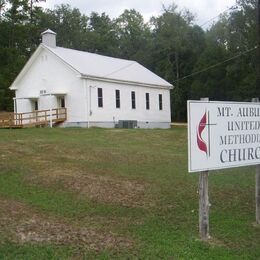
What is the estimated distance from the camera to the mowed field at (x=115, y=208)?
278 inches

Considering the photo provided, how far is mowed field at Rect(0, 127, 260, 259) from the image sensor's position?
707cm

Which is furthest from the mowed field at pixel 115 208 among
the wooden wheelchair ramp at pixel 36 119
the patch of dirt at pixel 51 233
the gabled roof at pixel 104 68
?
the gabled roof at pixel 104 68

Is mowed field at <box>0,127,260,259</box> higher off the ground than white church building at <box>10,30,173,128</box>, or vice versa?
white church building at <box>10,30,173,128</box>

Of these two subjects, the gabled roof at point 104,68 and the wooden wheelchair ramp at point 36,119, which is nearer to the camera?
the wooden wheelchair ramp at point 36,119

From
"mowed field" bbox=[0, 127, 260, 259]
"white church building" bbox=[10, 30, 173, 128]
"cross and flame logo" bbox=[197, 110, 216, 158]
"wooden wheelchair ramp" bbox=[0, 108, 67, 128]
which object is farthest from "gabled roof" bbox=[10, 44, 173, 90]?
"cross and flame logo" bbox=[197, 110, 216, 158]

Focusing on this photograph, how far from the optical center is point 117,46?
7325 cm

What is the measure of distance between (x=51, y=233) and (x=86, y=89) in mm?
25866

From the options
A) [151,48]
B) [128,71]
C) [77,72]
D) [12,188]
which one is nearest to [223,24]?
[151,48]

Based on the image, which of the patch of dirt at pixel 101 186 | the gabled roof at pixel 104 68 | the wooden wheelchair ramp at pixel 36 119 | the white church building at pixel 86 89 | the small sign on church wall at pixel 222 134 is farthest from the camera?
the gabled roof at pixel 104 68

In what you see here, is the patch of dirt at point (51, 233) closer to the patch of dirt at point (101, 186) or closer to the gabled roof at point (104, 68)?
the patch of dirt at point (101, 186)

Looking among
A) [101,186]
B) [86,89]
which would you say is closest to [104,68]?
[86,89]

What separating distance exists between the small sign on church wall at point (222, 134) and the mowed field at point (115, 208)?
1221mm

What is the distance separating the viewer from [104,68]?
36438 mm

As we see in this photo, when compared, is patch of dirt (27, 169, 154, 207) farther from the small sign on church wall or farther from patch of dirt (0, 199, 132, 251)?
the small sign on church wall
